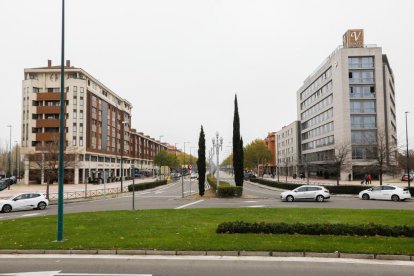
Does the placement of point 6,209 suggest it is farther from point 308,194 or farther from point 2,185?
point 2,185

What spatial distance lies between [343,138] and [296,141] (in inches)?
1270

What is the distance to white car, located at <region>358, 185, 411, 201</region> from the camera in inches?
1155

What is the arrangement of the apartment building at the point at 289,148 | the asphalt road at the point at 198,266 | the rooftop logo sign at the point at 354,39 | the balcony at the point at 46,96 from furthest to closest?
the apartment building at the point at 289,148 < the balcony at the point at 46,96 < the rooftop logo sign at the point at 354,39 < the asphalt road at the point at 198,266

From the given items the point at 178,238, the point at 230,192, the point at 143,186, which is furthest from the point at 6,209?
the point at 143,186

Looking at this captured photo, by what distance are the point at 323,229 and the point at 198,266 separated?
5.08m

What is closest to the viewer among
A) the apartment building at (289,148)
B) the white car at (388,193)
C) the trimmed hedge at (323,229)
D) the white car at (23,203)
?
the trimmed hedge at (323,229)

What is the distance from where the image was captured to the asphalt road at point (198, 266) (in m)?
8.73

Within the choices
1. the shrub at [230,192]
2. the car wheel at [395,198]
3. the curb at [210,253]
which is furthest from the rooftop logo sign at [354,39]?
the curb at [210,253]

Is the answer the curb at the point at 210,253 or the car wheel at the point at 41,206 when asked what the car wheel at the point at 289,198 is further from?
the curb at the point at 210,253

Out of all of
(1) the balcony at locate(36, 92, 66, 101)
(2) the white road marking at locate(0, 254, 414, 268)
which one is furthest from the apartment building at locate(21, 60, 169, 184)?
(2) the white road marking at locate(0, 254, 414, 268)

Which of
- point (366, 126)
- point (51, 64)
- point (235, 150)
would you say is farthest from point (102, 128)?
point (366, 126)

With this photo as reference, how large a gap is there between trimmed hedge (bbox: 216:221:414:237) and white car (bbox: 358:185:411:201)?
1944 centimetres

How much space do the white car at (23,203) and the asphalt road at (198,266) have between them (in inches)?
715

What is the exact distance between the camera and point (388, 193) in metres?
29.9
